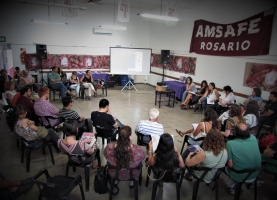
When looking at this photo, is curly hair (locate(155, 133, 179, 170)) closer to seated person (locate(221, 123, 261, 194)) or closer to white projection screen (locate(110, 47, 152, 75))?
seated person (locate(221, 123, 261, 194))

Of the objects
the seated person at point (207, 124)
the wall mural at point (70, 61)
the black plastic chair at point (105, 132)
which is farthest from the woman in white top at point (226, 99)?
the wall mural at point (70, 61)

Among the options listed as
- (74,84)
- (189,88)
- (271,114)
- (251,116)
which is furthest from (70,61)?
(271,114)

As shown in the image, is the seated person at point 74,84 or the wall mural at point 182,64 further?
the wall mural at point 182,64

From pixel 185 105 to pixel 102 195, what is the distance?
4.91 meters

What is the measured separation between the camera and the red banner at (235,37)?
534 centimetres

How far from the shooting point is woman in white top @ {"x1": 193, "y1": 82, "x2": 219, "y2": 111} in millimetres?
6172

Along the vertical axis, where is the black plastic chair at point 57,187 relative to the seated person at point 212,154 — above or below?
below

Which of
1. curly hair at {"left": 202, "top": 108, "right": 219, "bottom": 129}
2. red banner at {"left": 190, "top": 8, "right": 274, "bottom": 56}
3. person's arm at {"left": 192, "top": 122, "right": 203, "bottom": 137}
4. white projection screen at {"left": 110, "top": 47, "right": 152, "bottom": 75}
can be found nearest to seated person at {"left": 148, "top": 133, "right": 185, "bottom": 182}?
person's arm at {"left": 192, "top": 122, "right": 203, "bottom": 137}

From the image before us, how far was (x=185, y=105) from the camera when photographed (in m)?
6.92

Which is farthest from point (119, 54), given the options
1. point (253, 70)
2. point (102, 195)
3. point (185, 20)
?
point (102, 195)

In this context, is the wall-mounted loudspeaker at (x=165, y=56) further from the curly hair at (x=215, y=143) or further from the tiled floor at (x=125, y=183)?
the curly hair at (x=215, y=143)

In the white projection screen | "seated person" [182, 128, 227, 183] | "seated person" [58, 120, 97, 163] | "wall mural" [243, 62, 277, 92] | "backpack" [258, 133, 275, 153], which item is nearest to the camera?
"seated person" [182, 128, 227, 183]

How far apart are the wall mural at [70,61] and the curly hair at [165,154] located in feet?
27.9

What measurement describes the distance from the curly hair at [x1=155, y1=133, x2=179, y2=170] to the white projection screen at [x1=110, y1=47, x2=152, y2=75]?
764cm
